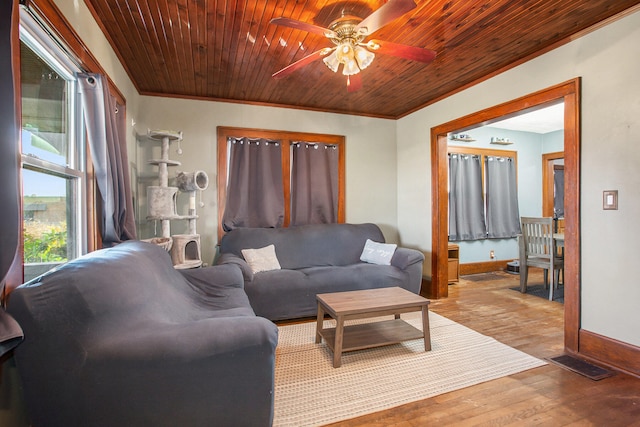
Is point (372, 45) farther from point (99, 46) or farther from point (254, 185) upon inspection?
point (254, 185)

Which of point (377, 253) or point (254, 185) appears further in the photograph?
point (254, 185)

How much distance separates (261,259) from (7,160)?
8.40ft

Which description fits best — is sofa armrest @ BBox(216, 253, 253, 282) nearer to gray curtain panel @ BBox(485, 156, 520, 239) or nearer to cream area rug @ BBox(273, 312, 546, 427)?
cream area rug @ BBox(273, 312, 546, 427)

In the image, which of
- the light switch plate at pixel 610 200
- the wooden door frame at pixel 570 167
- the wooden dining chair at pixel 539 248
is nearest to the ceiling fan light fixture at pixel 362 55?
the wooden door frame at pixel 570 167

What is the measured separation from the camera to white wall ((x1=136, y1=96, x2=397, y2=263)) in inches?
150

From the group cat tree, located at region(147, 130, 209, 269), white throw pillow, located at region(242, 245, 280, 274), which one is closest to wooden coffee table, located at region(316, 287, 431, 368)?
white throw pillow, located at region(242, 245, 280, 274)

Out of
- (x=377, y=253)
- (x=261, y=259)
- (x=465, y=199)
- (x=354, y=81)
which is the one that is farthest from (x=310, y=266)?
(x=465, y=199)

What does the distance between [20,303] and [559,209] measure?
798 cm

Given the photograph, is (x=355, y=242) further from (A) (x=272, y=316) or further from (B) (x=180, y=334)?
(B) (x=180, y=334)

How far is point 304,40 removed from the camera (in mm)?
2535

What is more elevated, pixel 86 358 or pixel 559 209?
pixel 559 209

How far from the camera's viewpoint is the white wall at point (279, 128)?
3812 millimetres

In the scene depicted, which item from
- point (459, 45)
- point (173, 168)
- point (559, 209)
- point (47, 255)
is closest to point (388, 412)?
point (47, 255)

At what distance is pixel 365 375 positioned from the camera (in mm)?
2174
